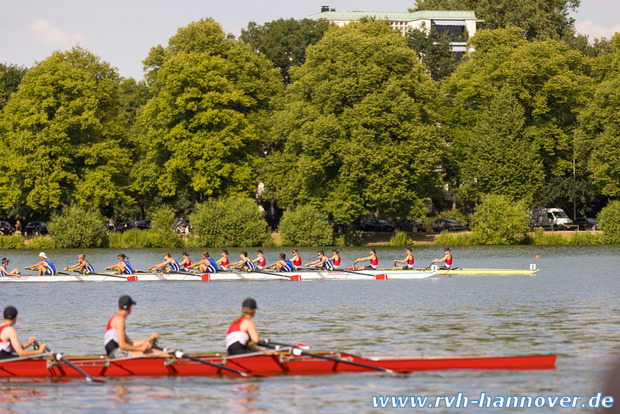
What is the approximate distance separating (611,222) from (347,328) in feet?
165

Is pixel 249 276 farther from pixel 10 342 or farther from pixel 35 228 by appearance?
pixel 35 228

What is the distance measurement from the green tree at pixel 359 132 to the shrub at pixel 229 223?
4548 millimetres

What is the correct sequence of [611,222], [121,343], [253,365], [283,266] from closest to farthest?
[121,343], [253,365], [283,266], [611,222]

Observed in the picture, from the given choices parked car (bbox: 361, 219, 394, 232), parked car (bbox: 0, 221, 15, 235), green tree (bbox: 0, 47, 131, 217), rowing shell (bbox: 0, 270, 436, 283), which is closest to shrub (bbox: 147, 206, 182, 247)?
green tree (bbox: 0, 47, 131, 217)

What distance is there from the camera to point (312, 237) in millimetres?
72125

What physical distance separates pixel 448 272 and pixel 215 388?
28441 millimetres

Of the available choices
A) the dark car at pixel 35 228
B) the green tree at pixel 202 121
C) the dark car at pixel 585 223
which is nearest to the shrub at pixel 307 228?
the green tree at pixel 202 121

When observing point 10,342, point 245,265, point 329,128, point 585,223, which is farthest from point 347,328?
point 585,223

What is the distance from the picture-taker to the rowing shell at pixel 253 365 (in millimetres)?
19531

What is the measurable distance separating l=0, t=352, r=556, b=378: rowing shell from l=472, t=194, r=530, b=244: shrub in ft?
175

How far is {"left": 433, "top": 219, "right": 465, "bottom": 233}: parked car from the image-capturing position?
3408 inches

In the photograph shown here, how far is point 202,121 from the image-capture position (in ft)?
252

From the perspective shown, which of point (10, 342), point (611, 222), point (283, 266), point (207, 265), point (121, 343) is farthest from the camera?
point (611, 222)

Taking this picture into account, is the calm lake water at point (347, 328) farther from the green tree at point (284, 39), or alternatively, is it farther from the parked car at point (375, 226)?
the green tree at point (284, 39)
